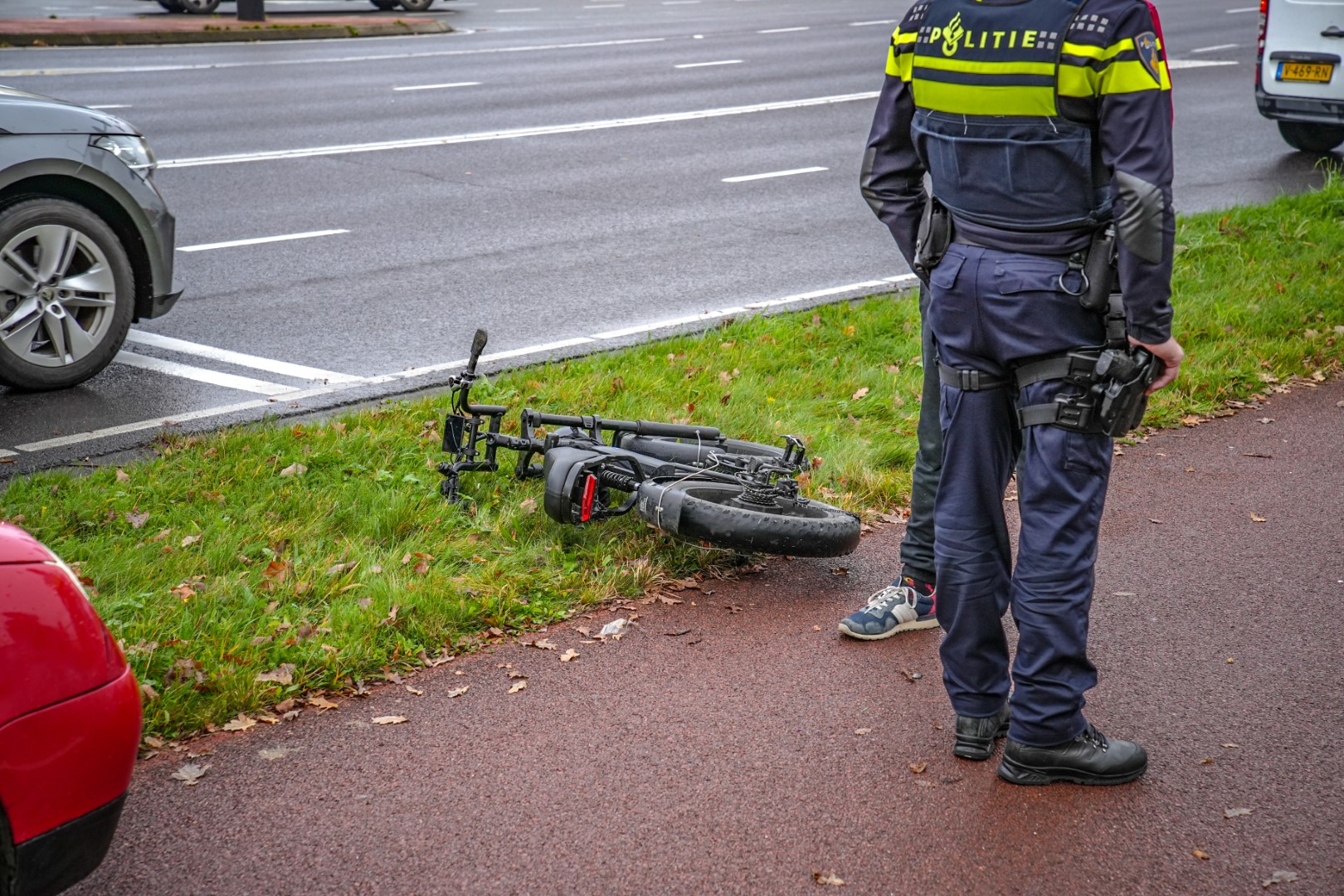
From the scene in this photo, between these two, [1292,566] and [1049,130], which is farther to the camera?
[1292,566]

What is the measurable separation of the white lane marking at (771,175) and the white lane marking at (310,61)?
9423mm

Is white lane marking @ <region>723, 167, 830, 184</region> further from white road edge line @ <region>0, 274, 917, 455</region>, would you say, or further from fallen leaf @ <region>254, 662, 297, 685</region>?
fallen leaf @ <region>254, 662, 297, 685</region>

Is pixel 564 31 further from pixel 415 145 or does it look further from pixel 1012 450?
pixel 1012 450

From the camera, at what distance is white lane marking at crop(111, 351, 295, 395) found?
22.0 ft

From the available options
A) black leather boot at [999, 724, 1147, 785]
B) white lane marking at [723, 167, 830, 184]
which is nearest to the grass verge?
black leather boot at [999, 724, 1147, 785]

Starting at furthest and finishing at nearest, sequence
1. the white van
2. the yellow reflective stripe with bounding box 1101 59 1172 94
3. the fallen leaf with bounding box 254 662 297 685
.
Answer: the white van, the fallen leaf with bounding box 254 662 297 685, the yellow reflective stripe with bounding box 1101 59 1172 94

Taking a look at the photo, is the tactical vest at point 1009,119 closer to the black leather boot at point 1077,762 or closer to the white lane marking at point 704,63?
the black leather boot at point 1077,762

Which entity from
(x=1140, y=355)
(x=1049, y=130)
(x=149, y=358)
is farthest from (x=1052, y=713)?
(x=149, y=358)

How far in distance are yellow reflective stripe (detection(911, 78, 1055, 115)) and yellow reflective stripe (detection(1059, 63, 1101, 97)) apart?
0.13 feet

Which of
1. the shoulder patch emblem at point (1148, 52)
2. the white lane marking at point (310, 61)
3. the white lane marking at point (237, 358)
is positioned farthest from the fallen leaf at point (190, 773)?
the white lane marking at point (310, 61)

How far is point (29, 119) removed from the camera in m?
6.31

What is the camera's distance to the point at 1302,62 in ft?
43.7

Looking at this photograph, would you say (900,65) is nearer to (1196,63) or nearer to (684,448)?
(684,448)

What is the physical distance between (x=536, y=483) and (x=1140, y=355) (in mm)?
2690
